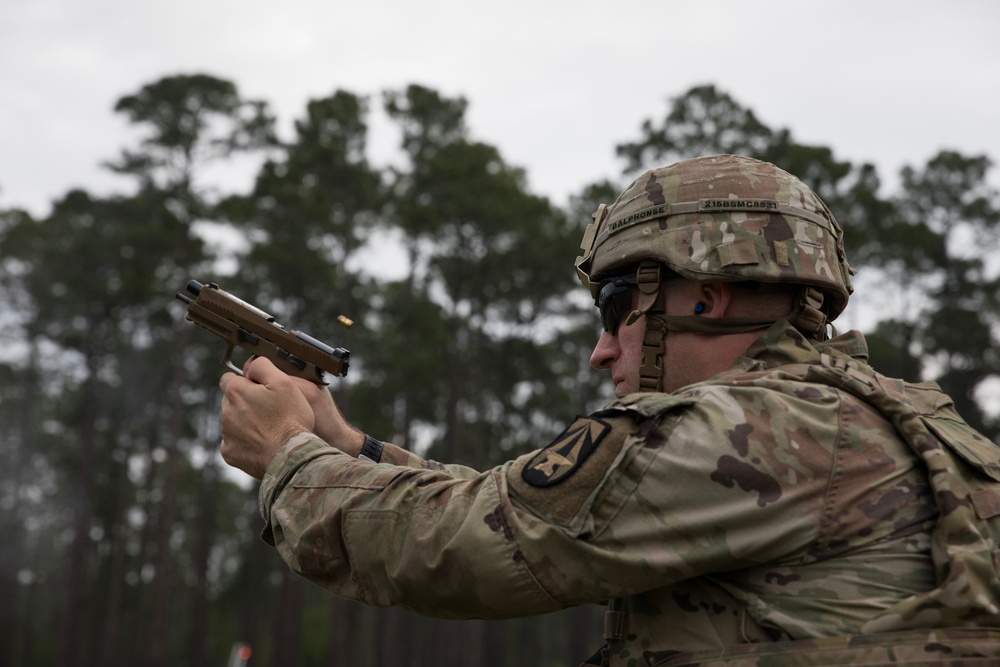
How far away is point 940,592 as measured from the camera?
6.97ft

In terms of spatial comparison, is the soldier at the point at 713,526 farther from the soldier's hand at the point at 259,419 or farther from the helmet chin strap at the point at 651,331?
the helmet chin strap at the point at 651,331

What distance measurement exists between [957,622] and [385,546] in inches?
51.4

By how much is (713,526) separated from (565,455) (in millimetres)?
367

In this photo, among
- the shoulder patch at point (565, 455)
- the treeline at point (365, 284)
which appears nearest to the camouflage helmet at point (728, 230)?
the shoulder patch at point (565, 455)

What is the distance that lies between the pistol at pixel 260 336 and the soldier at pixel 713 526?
1.02 metres

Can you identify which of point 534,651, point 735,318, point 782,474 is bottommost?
point 782,474

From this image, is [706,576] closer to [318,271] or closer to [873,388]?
[873,388]

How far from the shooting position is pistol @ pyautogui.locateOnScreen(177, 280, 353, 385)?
3598 millimetres

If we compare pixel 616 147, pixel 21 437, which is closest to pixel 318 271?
pixel 616 147

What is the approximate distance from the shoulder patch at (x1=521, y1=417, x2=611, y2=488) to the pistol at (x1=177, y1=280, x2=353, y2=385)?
1.44 meters

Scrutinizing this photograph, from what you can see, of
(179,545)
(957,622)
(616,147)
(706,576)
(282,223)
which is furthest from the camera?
(179,545)

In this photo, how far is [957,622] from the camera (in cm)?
214

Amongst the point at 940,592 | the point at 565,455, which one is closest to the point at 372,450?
the point at 565,455

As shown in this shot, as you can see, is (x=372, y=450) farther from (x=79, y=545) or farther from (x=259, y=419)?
(x=79, y=545)
